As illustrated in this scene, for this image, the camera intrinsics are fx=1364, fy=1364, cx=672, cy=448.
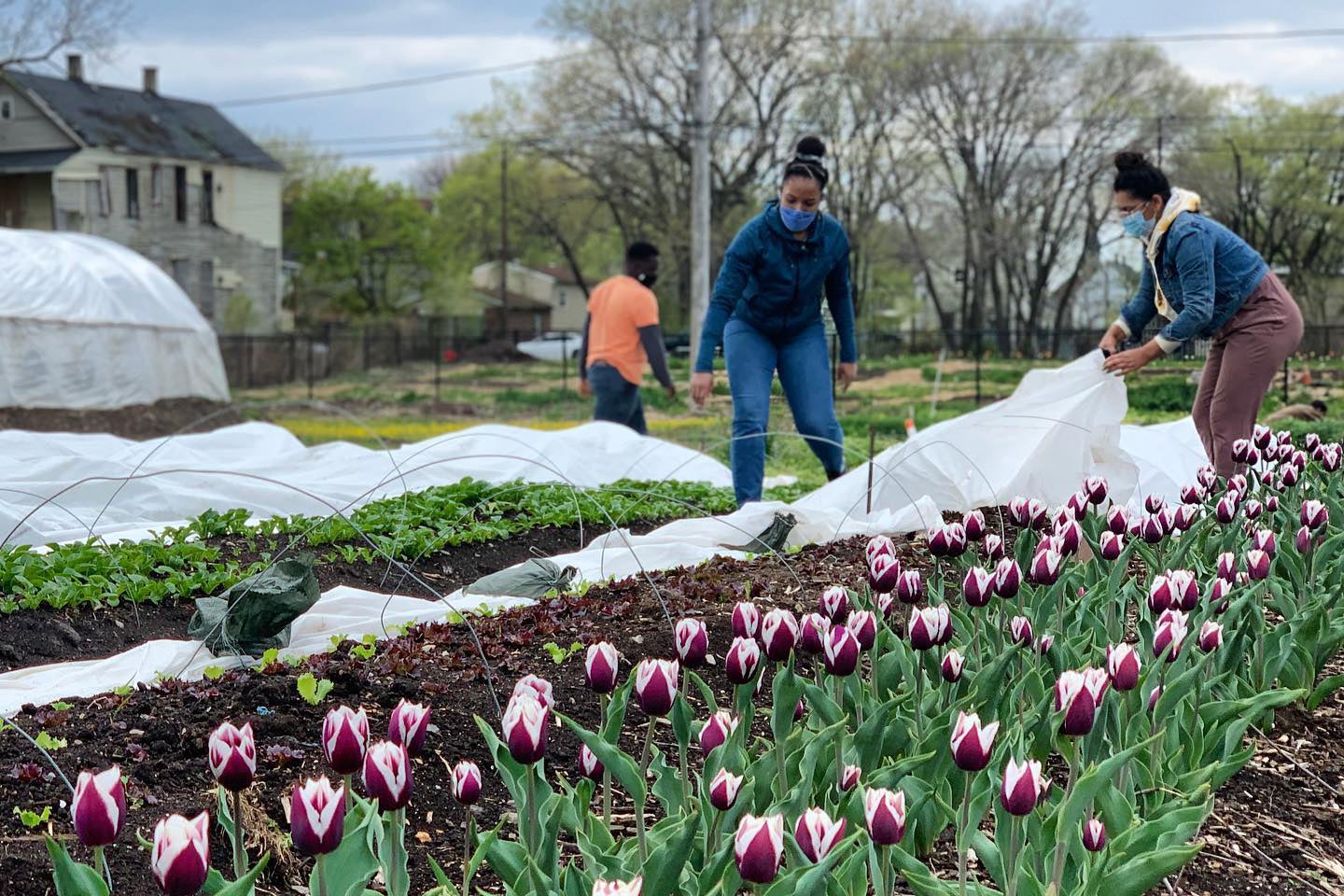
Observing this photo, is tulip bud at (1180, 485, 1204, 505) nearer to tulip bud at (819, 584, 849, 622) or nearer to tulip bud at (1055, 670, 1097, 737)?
tulip bud at (819, 584, 849, 622)

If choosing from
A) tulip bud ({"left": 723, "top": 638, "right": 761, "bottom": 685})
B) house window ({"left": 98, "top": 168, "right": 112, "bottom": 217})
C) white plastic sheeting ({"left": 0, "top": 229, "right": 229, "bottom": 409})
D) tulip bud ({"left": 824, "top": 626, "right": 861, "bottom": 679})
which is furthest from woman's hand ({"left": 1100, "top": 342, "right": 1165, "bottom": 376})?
house window ({"left": 98, "top": 168, "right": 112, "bottom": 217})

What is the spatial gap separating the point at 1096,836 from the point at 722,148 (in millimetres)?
36716

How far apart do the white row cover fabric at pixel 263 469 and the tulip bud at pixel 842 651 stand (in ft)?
13.7

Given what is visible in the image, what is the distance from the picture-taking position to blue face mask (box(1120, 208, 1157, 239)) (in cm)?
609

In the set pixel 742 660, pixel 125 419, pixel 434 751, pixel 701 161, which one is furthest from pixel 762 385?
pixel 701 161

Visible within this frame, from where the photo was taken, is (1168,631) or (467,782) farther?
(1168,631)

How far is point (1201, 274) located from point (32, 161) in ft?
121

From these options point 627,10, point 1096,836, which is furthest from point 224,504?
point 627,10

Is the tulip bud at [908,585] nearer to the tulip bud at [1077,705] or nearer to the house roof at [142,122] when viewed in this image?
the tulip bud at [1077,705]

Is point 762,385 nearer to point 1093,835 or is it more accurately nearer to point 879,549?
point 879,549

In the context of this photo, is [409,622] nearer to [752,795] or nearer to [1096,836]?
[752,795]

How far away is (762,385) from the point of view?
6.77 metres

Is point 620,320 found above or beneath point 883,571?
above

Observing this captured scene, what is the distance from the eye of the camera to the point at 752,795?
8.05 feet
